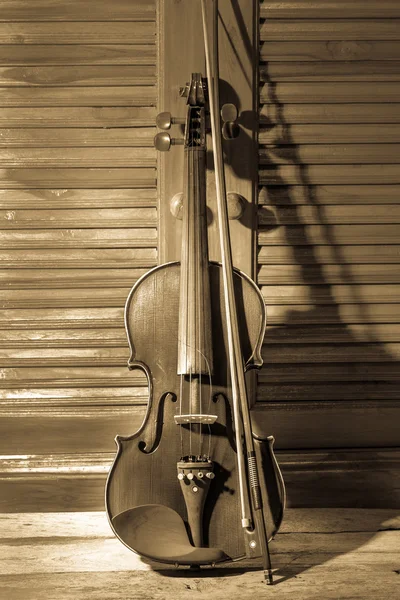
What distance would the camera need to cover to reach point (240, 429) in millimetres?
1501

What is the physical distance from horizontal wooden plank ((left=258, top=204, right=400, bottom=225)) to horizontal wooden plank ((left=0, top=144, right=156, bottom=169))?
0.38 metres

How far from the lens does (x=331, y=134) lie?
1.97m

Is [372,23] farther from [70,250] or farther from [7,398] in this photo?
[7,398]

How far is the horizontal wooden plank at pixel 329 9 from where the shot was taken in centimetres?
193

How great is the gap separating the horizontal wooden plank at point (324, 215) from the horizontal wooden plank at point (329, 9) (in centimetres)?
51

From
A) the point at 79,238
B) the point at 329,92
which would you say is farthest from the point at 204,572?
the point at 329,92

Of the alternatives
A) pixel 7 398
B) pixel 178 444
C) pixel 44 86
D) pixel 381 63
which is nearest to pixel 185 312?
pixel 178 444

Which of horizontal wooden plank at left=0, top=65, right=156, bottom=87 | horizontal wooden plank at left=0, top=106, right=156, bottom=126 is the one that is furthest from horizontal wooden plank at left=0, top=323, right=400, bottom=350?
horizontal wooden plank at left=0, top=65, right=156, bottom=87

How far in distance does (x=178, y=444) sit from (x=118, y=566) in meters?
0.31

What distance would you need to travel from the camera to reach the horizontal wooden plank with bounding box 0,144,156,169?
195 cm

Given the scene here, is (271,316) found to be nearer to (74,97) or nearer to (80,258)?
(80,258)

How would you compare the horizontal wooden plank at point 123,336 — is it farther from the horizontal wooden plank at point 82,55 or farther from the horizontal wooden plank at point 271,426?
the horizontal wooden plank at point 82,55

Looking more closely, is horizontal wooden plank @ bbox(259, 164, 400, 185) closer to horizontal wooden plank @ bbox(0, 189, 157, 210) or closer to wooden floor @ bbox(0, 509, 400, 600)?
horizontal wooden plank @ bbox(0, 189, 157, 210)

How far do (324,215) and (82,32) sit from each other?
820 mm
